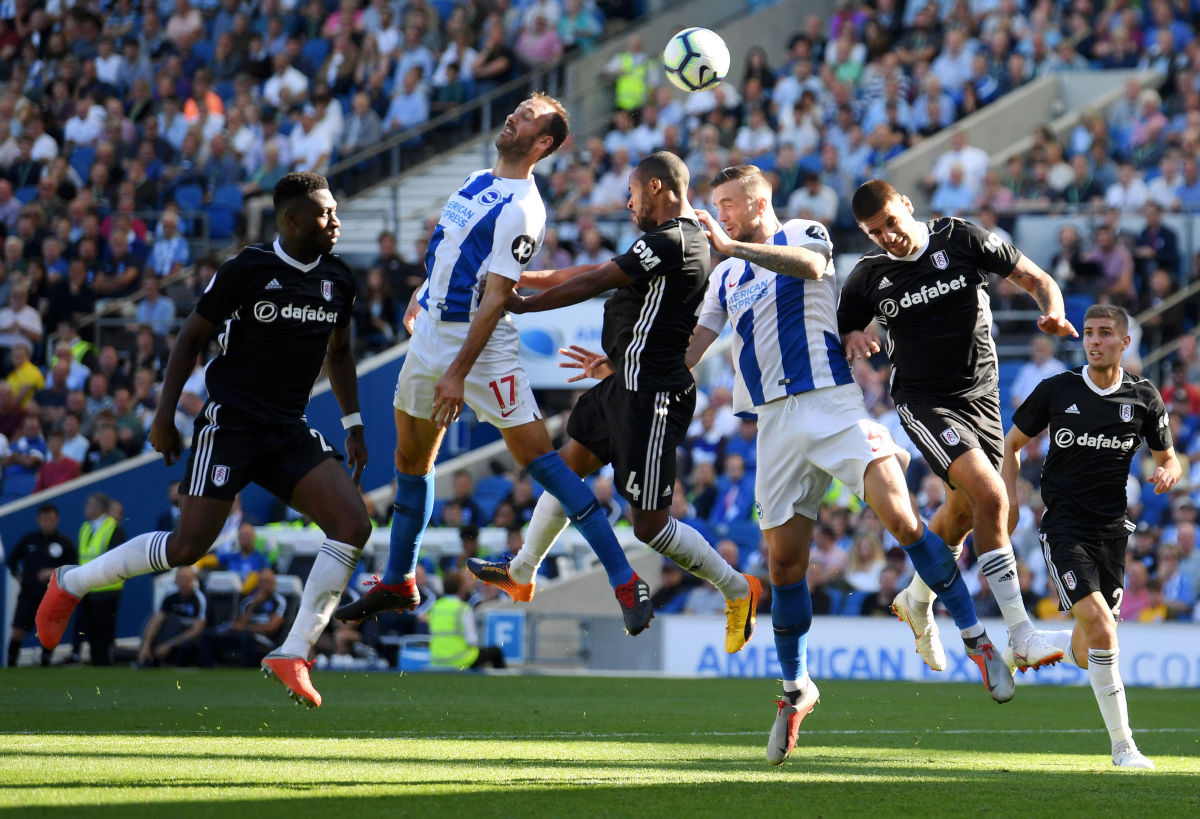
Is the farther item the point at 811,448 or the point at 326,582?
the point at 326,582

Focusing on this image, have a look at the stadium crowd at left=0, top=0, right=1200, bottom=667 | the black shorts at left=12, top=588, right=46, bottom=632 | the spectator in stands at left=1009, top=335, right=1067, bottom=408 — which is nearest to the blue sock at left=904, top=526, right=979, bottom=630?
the stadium crowd at left=0, top=0, right=1200, bottom=667

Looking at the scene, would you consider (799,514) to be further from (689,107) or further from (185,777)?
(689,107)

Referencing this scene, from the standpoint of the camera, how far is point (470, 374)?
870cm

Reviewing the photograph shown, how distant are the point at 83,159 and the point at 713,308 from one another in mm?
18375

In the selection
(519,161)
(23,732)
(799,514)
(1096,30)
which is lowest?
(23,732)

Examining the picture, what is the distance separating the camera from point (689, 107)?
76.2 feet

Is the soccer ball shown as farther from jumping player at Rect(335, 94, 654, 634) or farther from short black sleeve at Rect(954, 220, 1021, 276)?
short black sleeve at Rect(954, 220, 1021, 276)

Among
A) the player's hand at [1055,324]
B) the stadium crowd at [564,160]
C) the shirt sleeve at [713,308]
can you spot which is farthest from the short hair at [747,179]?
the stadium crowd at [564,160]

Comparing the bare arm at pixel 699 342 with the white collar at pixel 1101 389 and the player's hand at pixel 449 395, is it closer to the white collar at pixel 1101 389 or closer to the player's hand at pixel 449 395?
the player's hand at pixel 449 395

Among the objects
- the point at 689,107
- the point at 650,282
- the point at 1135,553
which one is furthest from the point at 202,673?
the point at 689,107

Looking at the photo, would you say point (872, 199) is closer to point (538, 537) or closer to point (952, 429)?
point (952, 429)

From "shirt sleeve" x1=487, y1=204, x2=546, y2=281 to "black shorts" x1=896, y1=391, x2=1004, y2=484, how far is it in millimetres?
2190

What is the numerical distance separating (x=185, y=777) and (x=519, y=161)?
3589mm

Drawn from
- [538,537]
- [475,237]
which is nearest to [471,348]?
[475,237]
